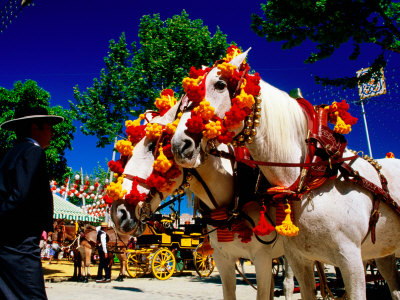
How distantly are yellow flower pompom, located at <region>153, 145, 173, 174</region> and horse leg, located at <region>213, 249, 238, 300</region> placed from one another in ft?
3.86

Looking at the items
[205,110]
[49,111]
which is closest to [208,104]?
[205,110]

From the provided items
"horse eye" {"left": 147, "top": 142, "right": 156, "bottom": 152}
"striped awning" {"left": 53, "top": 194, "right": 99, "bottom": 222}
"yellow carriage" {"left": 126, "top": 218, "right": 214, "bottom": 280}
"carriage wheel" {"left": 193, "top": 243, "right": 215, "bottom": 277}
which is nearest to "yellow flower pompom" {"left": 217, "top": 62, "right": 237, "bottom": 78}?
"horse eye" {"left": 147, "top": 142, "right": 156, "bottom": 152}

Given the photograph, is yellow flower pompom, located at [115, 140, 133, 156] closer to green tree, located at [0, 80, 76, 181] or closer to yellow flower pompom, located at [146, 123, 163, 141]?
yellow flower pompom, located at [146, 123, 163, 141]

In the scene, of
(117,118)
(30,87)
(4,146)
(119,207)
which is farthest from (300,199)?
(30,87)

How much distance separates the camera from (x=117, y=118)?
16859 mm

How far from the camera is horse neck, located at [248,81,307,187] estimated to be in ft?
8.81

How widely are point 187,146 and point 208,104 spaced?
362 millimetres

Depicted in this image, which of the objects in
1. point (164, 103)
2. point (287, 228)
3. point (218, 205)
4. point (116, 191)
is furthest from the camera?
point (164, 103)

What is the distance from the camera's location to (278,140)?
270cm

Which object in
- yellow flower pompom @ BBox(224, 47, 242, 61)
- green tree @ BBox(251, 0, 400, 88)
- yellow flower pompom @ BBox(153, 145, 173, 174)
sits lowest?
yellow flower pompom @ BBox(153, 145, 173, 174)

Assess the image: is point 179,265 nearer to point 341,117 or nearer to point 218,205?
point 218,205

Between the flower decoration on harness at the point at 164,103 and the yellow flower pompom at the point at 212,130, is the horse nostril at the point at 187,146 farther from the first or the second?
the flower decoration on harness at the point at 164,103

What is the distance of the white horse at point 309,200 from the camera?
237 centimetres

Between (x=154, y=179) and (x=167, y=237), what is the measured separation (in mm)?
10435
